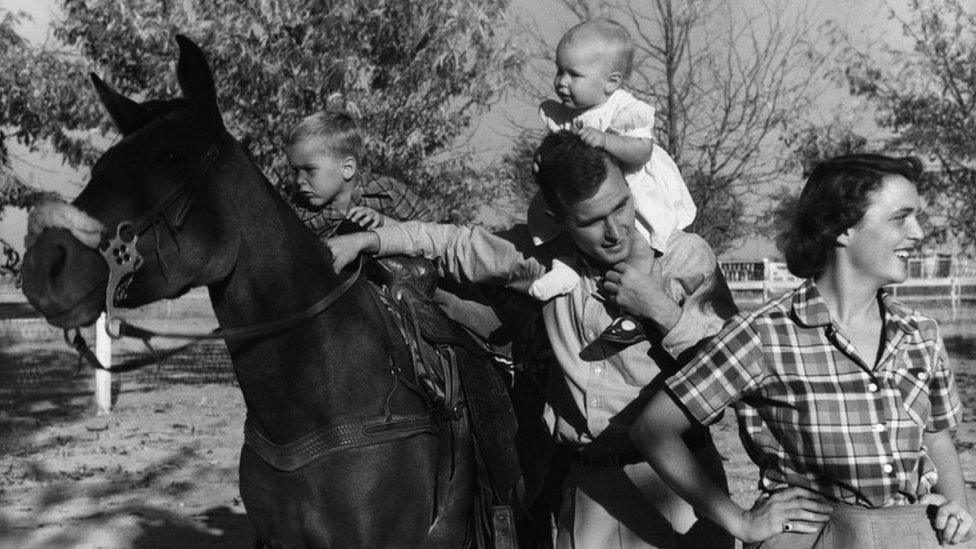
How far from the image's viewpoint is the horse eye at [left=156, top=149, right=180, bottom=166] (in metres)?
3.21

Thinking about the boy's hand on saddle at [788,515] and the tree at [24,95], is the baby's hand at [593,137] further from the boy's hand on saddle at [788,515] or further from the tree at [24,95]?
the tree at [24,95]

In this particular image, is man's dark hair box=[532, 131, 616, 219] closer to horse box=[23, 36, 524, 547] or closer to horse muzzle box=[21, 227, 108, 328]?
horse box=[23, 36, 524, 547]

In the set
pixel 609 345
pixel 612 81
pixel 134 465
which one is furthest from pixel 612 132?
pixel 134 465

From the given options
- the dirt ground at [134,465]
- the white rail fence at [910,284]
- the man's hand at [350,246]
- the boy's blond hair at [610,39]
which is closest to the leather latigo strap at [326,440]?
the man's hand at [350,246]

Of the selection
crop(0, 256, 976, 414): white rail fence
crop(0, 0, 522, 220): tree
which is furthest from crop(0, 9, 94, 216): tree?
crop(0, 256, 976, 414): white rail fence

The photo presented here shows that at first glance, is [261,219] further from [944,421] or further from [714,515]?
[944,421]

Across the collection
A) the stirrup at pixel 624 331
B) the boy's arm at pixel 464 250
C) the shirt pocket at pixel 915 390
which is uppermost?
the boy's arm at pixel 464 250

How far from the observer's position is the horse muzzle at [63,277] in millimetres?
2893

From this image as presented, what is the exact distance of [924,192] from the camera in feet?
47.2

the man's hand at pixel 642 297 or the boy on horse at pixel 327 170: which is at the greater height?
the boy on horse at pixel 327 170

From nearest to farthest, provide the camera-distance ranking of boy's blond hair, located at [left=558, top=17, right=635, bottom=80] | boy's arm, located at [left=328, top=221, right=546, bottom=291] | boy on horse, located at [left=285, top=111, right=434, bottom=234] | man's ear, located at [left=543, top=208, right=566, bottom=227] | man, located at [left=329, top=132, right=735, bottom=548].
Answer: man, located at [left=329, top=132, right=735, bottom=548] < man's ear, located at [left=543, top=208, right=566, bottom=227] < boy's arm, located at [left=328, top=221, right=546, bottom=291] < boy's blond hair, located at [left=558, top=17, right=635, bottom=80] < boy on horse, located at [left=285, top=111, right=434, bottom=234]

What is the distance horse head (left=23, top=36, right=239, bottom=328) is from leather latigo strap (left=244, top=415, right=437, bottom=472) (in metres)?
0.55

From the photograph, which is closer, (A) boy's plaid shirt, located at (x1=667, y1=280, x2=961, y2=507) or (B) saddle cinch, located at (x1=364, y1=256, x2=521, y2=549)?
(A) boy's plaid shirt, located at (x1=667, y1=280, x2=961, y2=507)

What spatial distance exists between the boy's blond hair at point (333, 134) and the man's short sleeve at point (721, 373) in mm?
1953
